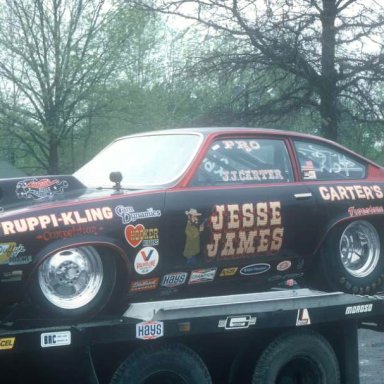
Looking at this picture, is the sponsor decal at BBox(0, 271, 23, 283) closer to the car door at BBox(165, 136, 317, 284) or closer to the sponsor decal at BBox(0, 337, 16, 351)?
the sponsor decal at BBox(0, 337, 16, 351)

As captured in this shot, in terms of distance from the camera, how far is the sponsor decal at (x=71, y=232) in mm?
4648

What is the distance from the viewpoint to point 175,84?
62.3ft

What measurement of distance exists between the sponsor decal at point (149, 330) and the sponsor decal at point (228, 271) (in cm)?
74

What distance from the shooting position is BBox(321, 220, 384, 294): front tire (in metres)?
5.99

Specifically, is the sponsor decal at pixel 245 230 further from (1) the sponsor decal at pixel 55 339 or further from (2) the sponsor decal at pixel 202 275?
(1) the sponsor decal at pixel 55 339

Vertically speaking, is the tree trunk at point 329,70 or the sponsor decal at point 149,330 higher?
the tree trunk at point 329,70

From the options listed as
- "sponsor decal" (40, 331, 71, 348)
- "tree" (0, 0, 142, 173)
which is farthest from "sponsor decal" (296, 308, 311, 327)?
"tree" (0, 0, 142, 173)

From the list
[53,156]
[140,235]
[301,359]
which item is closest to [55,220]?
[140,235]

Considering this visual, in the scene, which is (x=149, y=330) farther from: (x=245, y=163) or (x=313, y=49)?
(x=313, y=49)

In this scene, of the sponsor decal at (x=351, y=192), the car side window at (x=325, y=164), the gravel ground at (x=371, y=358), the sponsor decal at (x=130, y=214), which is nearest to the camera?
the sponsor decal at (x=130, y=214)

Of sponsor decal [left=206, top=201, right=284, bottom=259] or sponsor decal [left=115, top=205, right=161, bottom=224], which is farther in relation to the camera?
sponsor decal [left=206, top=201, right=284, bottom=259]

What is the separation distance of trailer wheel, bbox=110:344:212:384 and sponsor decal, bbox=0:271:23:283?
0.81 meters

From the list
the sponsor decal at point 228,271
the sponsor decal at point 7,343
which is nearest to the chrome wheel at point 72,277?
the sponsor decal at point 7,343

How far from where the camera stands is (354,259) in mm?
6219
